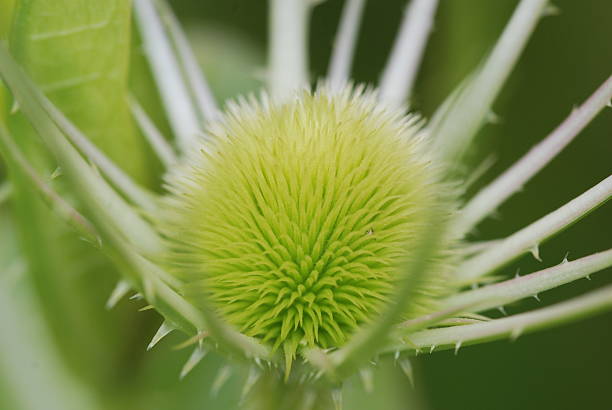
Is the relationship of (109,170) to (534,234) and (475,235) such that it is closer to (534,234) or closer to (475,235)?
(534,234)

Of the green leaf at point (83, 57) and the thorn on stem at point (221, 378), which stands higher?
the green leaf at point (83, 57)

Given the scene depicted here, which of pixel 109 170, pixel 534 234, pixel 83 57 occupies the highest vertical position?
pixel 83 57

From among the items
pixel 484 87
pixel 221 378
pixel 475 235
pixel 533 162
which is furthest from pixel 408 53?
pixel 221 378

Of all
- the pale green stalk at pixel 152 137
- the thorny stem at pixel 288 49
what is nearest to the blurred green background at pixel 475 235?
the pale green stalk at pixel 152 137

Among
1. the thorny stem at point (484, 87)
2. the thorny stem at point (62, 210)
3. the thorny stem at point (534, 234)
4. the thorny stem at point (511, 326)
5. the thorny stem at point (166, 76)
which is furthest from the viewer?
the thorny stem at point (166, 76)

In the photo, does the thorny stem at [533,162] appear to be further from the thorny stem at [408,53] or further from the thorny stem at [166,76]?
the thorny stem at [166,76]

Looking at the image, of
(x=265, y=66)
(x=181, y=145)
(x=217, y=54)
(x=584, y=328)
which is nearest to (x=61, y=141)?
(x=181, y=145)

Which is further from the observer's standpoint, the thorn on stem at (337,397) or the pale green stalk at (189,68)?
the pale green stalk at (189,68)
